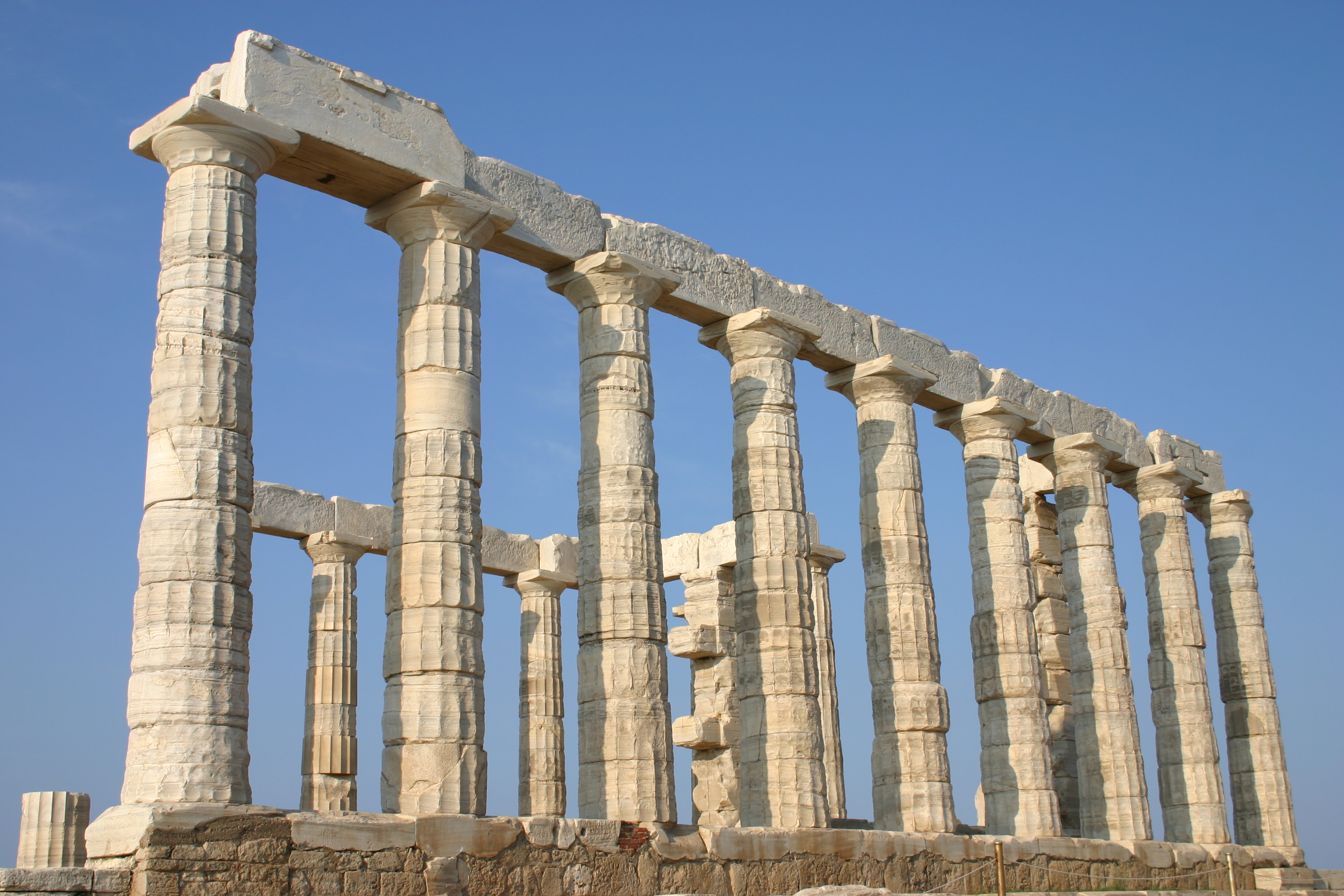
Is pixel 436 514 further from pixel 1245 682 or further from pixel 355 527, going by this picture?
pixel 1245 682

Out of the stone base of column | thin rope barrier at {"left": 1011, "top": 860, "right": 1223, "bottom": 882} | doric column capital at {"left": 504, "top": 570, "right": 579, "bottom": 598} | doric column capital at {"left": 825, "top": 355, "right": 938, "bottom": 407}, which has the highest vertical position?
doric column capital at {"left": 825, "top": 355, "right": 938, "bottom": 407}

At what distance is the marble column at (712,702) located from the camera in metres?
26.3

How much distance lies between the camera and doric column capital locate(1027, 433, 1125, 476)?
2467cm

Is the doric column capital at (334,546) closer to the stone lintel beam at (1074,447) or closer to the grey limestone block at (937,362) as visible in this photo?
the grey limestone block at (937,362)

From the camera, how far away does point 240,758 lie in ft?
41.9

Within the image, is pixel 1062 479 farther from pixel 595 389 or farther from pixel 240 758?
pixel 240 758

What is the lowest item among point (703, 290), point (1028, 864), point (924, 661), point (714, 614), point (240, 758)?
point (1028, 864)

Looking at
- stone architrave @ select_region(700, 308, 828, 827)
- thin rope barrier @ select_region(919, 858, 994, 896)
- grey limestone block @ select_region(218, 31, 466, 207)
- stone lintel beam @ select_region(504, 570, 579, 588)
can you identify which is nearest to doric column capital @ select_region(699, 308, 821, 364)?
stone architrave @ select_region(700, 308, 828, 827)

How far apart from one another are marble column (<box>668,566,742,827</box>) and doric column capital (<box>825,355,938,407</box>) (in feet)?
18.0

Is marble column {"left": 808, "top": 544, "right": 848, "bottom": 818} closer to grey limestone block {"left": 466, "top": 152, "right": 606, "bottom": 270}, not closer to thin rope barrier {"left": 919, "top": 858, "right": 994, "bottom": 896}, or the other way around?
thin rope barrier {"left": 919, "top": 858, "right": 994, "bottom": 896}

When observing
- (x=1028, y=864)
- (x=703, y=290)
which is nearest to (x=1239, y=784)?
(x=1028, y=864)

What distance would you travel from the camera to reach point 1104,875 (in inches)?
826

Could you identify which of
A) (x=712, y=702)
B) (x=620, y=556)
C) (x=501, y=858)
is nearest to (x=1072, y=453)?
(x=712, y=702)

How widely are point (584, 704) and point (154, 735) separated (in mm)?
5442
